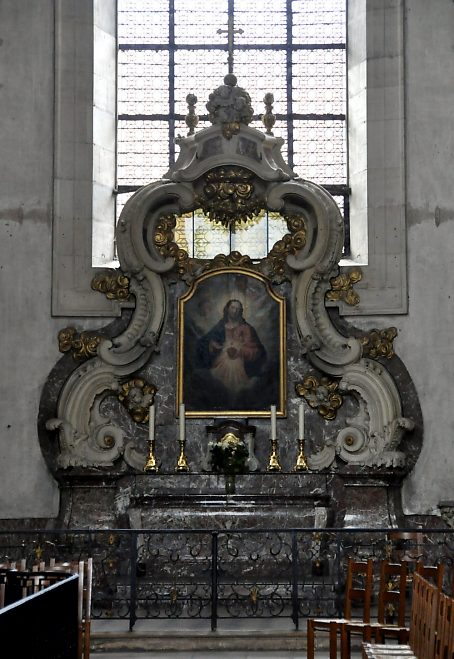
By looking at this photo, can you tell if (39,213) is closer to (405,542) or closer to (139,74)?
(139,74)

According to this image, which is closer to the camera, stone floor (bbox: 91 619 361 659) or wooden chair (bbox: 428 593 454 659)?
wooden chair (bbox: 428 593 454 659)

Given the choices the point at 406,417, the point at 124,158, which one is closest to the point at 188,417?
the point at 406,417

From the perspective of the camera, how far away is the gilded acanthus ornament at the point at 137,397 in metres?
14.9

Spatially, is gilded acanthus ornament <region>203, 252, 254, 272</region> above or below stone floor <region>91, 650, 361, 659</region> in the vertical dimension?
above

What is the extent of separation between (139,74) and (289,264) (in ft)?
10.9

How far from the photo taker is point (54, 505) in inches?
587

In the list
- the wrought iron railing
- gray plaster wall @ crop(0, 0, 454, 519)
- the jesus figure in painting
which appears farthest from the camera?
the jesus figure in painting

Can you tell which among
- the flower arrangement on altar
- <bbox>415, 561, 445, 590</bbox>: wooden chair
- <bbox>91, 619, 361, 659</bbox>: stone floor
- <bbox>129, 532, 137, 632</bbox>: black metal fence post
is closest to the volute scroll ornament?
the flower arrangement on altar

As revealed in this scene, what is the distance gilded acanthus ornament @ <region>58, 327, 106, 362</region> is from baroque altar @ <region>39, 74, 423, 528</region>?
0.01 meters

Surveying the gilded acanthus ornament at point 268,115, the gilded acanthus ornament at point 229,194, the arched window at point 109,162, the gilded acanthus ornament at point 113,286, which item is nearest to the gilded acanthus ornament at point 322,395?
the arched window at point 109,162

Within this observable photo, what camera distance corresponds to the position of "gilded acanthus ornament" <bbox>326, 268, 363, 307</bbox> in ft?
49.6

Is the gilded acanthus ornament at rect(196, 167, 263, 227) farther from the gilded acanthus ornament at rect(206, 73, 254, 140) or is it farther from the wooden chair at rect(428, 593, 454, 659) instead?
the wooden chair at rect(428, 593, 454, 659)

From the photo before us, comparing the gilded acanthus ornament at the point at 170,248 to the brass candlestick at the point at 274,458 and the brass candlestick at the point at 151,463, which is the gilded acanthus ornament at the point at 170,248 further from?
the brass candlestick at the point at 274,458

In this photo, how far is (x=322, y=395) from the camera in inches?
588
